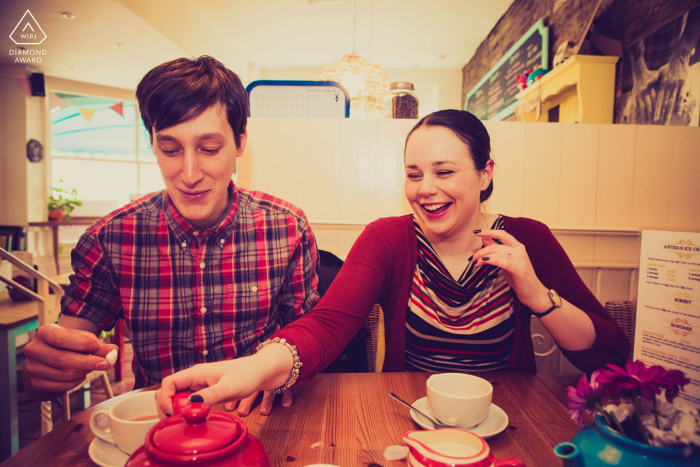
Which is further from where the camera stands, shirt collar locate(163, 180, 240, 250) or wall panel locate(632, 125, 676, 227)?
wall panel locate(632, 125, 676, 227)

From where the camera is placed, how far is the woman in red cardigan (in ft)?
3.13

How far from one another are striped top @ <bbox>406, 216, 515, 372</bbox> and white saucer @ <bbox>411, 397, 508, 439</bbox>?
A: 0.38 m

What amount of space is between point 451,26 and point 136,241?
492 cm

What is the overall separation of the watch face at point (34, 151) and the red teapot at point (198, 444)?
6930 millimetres

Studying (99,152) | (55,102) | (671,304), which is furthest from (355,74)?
(55,102)

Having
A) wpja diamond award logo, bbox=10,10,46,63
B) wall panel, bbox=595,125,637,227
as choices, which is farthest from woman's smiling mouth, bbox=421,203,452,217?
wpja diamond award logo, bbox=10,10,46,63

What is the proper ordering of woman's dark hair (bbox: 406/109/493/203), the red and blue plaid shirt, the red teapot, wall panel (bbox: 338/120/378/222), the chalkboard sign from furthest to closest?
1. the chalkboard sign
2. wall panel (bbox: 338/120/378/222)
3. woman's dark hair (bbox: 406/109/493/203)
4. the red and blue plaid shirt
5. the red teapot

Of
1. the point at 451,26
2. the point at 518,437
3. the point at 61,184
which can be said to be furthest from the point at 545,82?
the point at 61,184

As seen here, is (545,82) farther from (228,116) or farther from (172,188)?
(172,188)

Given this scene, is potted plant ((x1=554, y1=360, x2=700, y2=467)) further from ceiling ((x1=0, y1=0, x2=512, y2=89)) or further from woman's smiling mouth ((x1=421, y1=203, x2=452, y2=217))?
ceiling ((x1=0, y1=0, x2=512, y2=89))

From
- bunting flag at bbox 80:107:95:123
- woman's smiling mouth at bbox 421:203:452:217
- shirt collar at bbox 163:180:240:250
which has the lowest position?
shirt collar at bbox 163:180:240:250

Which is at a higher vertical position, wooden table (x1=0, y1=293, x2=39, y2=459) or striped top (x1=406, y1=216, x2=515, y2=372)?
striped top (x1=406, y1=216, x2=515, y2=372)

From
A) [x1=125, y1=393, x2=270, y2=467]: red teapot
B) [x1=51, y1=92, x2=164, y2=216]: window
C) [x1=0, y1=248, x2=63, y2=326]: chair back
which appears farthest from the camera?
[x1=51, y1=92, x2=164, y2=216]: window

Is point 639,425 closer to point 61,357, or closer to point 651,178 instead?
point 61,357
